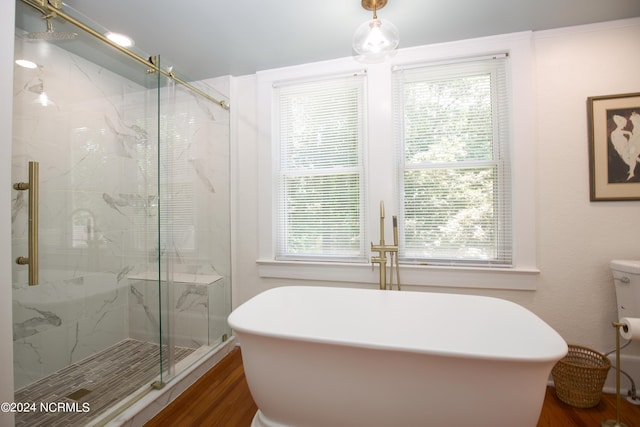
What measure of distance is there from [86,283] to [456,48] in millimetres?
2884

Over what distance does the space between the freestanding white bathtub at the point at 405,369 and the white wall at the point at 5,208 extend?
30.7 inches

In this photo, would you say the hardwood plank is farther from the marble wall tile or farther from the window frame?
the window frame

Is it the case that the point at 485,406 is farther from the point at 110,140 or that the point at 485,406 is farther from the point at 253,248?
the point at 110,140

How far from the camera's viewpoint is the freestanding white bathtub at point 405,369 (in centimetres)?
103

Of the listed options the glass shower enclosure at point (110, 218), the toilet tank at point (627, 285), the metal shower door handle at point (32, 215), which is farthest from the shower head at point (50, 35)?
the toilet tank at point (627, 285)

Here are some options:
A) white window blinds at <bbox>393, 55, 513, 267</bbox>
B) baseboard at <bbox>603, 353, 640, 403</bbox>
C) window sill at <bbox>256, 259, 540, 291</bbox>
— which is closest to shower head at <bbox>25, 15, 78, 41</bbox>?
window sill at <bbox>256, 259, 540, 291</bbox>

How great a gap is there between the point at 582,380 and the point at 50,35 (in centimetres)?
332

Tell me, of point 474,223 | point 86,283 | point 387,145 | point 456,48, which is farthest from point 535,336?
point 86,283

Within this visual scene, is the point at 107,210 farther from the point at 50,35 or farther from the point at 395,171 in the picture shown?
the point at 395,171

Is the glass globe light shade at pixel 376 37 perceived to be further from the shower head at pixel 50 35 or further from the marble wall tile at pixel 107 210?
the shower head at pixel 50 35

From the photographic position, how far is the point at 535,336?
120 centimetres

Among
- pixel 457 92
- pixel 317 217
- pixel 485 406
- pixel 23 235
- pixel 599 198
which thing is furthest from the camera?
pixel 317 217

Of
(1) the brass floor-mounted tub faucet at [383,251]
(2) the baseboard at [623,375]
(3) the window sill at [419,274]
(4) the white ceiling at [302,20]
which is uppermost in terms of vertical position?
(4) the white ceiling at [302,20]

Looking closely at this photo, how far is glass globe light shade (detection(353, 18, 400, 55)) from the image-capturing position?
1375 millimetres
